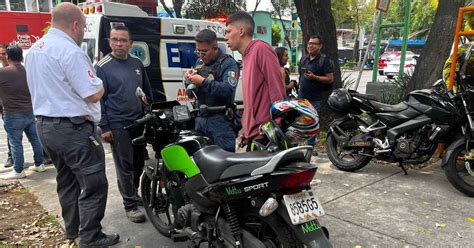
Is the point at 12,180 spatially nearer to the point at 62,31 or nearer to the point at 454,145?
the point at 62,31

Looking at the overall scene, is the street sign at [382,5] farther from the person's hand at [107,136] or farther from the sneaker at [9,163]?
the sneaker at [9,163]

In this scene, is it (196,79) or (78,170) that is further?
(196,79)

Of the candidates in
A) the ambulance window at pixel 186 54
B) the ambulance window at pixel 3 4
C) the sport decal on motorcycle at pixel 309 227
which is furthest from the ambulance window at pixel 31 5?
the sport decal on motorcycle at pixel 309 227

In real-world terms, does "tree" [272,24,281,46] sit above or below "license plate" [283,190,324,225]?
above

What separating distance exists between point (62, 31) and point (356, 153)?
12.5ft

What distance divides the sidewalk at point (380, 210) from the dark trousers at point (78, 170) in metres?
0.47

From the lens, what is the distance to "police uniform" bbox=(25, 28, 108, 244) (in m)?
2.89

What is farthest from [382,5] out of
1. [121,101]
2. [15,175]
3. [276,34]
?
[276,34]

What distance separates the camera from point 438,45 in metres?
6.10

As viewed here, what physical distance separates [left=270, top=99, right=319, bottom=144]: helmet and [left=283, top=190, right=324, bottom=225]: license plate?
0.40 metres

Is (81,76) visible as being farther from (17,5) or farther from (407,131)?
(17,5)

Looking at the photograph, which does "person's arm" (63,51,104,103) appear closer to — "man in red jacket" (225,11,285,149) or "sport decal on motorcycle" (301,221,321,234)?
"man in red jacket" (225,11,285,149)

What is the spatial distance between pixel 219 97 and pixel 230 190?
4.22 feet

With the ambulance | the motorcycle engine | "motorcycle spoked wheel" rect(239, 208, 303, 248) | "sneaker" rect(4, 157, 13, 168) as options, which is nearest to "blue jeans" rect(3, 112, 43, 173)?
"sneaker" rect(4, 157, 13, 168)
